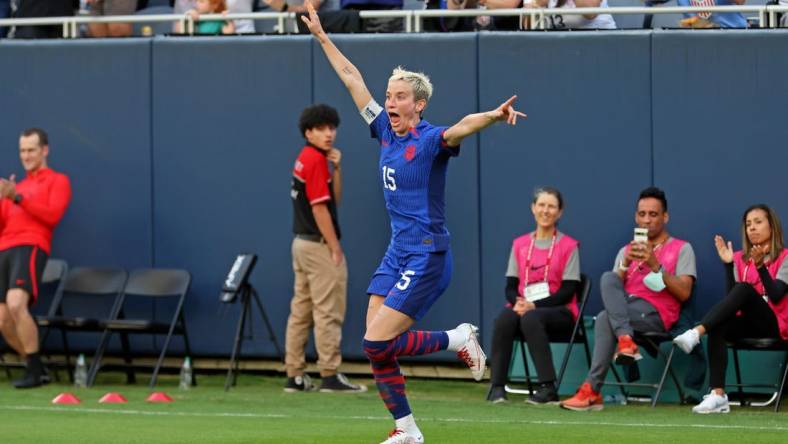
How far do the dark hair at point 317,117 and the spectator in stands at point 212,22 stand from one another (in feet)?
6.77

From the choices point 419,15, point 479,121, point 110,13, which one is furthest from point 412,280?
point 110,13

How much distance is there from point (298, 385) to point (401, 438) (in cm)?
448

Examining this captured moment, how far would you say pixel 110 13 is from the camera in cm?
1498

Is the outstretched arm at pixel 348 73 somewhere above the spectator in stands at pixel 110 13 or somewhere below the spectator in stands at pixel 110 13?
below

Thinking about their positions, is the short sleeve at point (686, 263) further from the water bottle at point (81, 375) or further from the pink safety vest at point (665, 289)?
the water bottle at point (81, 375)

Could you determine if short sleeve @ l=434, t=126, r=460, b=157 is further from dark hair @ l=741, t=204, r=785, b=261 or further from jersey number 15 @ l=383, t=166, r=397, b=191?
dark hair @ l=741, t=204, r=785, b=261

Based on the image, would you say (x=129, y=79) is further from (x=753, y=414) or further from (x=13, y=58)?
(x=753, y=414)

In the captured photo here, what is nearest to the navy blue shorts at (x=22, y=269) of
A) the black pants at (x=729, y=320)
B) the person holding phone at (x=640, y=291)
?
the person holding phone at (x=640, y=291)

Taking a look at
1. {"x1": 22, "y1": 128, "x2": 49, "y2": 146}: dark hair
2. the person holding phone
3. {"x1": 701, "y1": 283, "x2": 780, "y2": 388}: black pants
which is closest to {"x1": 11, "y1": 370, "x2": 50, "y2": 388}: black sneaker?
{"x1": 22, "y1": 128, "x2": 49, "y2": 146}: dark hair

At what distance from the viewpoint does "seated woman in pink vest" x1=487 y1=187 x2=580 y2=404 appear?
38.0 ft

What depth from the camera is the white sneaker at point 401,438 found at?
8.37m

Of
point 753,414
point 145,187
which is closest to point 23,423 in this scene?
point 145,187

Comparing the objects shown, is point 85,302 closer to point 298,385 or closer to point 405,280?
point 298,385

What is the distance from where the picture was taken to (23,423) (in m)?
10.2
